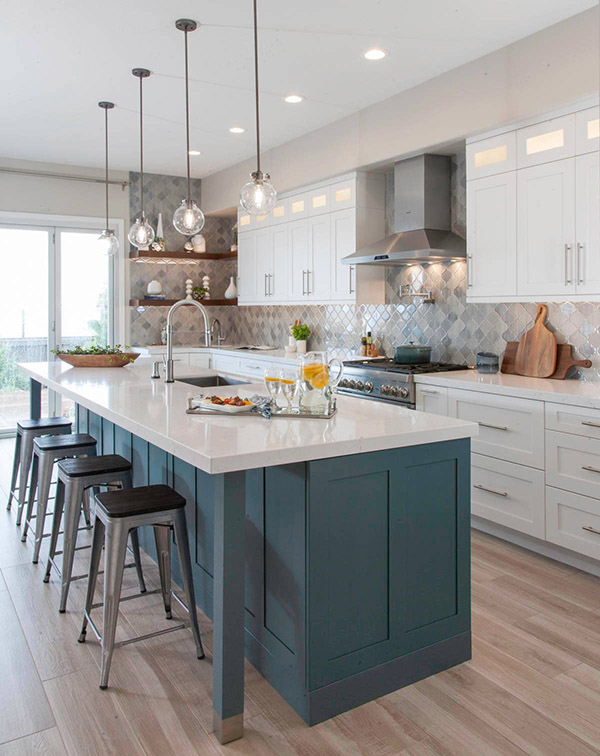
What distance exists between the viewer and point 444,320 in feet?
15.9

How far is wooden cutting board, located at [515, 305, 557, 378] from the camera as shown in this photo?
3941 mm

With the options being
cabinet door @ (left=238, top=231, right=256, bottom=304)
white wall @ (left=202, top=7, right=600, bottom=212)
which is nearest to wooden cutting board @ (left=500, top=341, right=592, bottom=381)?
white wall @ (left=202, top=7, right=600, bottom=212)

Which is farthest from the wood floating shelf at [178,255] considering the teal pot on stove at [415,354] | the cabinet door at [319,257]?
the teal pot on stove at [415,354]

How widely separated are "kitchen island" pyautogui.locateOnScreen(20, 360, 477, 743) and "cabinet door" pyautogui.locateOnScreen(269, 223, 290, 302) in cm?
378

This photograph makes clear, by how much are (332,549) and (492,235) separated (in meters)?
2.67

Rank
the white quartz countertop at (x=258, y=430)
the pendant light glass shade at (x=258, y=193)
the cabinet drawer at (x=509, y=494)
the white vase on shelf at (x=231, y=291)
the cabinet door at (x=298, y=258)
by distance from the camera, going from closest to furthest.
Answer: the white quartz countertop at (x=258, y=430), the pendant light glass shade at (x=258, y=193), the cabinet drawer at (x=509, y=494), the cabinet door at (x=298, y=258), the white vase on shelf at (x=231, y=291)

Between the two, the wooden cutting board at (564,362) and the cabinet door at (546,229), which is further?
the wooden cutting board at (564,362)

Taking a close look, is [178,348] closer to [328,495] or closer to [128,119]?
[128,119]

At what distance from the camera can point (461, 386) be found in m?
3.82

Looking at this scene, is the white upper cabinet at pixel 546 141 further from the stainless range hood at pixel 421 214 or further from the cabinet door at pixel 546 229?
the stainless range hood at pixel 421 214

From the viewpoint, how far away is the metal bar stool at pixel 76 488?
2.75 meters

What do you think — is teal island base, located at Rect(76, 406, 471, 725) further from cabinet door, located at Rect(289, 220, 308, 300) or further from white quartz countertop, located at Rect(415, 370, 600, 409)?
cabinet door, located at Rect(289, 220, 308, 300)

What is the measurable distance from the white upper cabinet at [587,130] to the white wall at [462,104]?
0.10 meters

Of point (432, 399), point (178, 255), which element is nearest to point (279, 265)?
point (178, 255)
